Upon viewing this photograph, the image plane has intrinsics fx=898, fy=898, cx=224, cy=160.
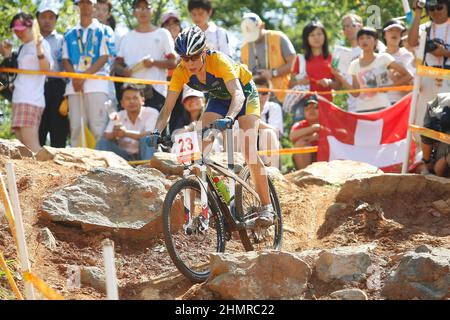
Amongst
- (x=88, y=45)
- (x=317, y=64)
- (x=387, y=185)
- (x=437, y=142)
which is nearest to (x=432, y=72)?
(x=437, y=142)

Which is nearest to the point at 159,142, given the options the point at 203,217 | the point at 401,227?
the point at 203,217

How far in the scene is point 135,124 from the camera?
10984mm

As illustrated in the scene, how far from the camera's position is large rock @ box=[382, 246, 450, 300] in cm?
647

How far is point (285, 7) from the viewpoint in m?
22.0

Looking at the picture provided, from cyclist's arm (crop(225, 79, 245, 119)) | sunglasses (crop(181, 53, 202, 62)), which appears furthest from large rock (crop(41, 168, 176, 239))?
sunglasses (crop(181, 53, 202, 62))

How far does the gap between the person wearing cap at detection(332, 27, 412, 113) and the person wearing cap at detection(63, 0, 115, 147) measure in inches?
124

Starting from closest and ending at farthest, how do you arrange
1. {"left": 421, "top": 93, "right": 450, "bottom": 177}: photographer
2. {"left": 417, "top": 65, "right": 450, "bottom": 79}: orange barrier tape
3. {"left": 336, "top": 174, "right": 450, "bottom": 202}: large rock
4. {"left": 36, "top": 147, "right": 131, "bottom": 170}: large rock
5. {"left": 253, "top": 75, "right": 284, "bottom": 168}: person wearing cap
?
{"left": 421, "top": 93, "right": 450, "bottom": 177}: photographer → {"left": 336, "top": 174, "right": 450, "bottom": 202}: large rock → {"left": 417, "top": 65, "right": 450, "bottom": 79}: orange barrier tape → {"left": 36, "top": 147, "right": 131, "bottom": 170}: large rock → {"left": 253, "top": 75, "right": 284, "bottom": 168}: person wearing cap

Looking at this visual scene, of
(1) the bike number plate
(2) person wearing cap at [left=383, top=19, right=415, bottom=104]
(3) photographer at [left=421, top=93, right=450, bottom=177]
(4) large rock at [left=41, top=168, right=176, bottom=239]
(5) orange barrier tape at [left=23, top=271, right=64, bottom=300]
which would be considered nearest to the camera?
(5) orange barrier tape at [left=23, top=271, right=64, bottom=300]

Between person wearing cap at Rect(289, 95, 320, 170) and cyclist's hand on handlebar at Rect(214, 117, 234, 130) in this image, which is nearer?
cyclist's hand on handlebar at Rect(214, 117, 234, 130)

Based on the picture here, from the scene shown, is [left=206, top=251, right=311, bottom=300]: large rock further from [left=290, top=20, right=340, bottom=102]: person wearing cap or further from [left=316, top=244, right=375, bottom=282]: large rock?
[left=290, top=20, right=340, bottom=102]: person wearing cap

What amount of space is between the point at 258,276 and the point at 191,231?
33.2 inches

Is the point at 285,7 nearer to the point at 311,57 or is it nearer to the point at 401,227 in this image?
the point at 311,57

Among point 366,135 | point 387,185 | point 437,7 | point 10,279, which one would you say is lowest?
point 387,185

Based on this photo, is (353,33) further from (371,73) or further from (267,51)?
(267,51)
